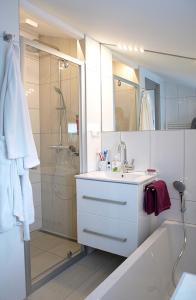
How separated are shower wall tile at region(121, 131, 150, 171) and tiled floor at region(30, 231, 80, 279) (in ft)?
3.57

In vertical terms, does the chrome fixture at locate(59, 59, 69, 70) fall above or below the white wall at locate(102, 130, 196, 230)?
above

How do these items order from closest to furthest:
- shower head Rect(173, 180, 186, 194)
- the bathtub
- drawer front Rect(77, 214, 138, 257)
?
the bathtub
drawer front Rect(77, 214, 138, 257)
shower head Rect(173, 180, 186, 194)

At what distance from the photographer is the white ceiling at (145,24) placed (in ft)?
5.40

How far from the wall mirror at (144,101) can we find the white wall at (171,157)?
8 cm

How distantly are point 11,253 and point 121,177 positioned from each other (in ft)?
3.62

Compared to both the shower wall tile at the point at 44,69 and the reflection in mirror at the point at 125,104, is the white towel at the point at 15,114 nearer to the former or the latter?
the shower wall tile at the point at 44,69

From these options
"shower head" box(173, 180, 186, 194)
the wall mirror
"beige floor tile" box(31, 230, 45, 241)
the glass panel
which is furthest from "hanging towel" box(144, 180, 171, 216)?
"beige floor tile" box(31, 230, 45, 241)

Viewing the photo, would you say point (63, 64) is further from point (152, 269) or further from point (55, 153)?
point (152, 269)

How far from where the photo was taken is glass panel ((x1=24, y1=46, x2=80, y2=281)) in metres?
2.39

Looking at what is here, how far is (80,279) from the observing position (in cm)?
204

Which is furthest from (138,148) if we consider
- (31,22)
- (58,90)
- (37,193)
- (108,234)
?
(31,22)

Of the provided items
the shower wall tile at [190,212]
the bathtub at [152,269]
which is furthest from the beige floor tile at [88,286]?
the shower wall tile at [190,212]

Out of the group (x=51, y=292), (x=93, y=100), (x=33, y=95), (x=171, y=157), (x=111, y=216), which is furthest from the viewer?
(x=93, y=100)

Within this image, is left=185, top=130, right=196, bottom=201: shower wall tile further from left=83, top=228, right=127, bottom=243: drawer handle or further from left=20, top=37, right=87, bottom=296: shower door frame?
left=20, top=37, right=87, bottom=296: shower door frame
